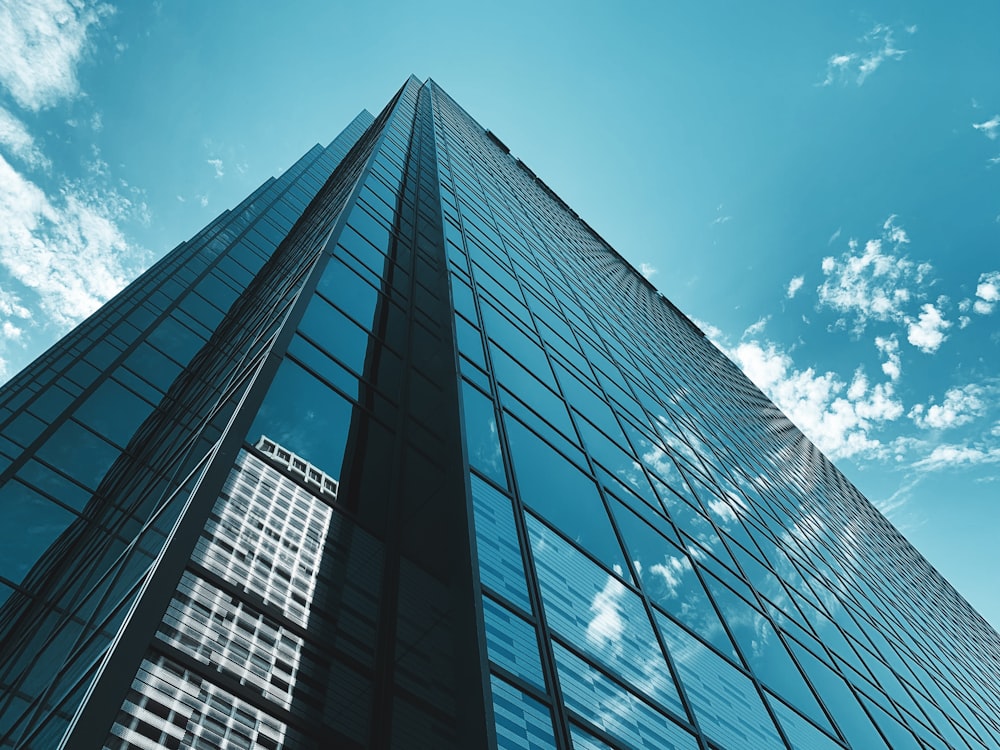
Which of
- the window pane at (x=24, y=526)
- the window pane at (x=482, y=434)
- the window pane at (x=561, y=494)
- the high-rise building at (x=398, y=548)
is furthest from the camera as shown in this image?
the window pane at (x=24, y=526)

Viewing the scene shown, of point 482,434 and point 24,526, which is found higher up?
point 24,526

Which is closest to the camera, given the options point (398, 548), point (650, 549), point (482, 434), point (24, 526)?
point (398, 548)

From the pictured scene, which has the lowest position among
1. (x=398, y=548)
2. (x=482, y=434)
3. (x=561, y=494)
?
(x=398, y=548)

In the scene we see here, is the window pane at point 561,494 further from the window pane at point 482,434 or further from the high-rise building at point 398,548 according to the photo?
the window pane at point 482,434

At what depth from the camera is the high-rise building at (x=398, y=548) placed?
14.6 ft

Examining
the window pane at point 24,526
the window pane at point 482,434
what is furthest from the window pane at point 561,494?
the window pane at point 24,526

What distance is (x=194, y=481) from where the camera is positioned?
216 inches

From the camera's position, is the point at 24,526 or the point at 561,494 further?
the point at 24,526

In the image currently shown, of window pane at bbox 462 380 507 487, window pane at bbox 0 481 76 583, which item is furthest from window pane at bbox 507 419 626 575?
window pane at bbox 0 481 76 583

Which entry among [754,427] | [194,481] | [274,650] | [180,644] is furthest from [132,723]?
[754,427]

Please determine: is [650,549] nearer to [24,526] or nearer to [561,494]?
[561,494]

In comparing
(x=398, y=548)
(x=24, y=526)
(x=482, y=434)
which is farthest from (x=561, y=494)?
(x=24, y=526)

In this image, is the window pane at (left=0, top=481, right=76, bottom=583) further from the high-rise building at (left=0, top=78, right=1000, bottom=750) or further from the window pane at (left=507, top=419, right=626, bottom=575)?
the window pane at (left=507, top=419, right=626, bottom=575)

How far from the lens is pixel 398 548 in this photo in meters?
6.29
